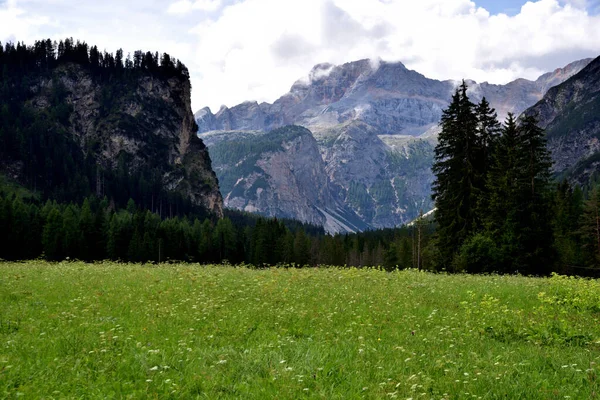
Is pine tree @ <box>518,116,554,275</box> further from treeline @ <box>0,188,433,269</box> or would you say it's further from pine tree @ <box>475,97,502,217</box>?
treeline @ <box>0,188,433,269</box>

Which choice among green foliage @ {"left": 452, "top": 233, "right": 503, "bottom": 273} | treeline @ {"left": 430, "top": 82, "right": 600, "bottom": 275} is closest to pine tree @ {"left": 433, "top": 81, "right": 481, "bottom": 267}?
treeline @ {"left": 430, "top": 82, "right": 600, "bottom": 275}

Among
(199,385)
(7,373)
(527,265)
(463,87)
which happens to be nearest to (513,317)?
(199,385)

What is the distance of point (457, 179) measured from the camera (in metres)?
43.8

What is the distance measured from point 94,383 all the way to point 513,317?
1263cm

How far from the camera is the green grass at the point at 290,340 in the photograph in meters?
7.74

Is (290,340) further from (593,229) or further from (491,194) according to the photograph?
(593,229)

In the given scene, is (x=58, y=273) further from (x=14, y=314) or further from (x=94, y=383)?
(x=94, y=383)

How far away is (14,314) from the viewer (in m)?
12.8

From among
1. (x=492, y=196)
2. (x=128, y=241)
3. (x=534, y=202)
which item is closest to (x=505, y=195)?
(x=492, y=196)

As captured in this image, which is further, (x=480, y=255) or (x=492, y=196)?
(x=492, y=196)

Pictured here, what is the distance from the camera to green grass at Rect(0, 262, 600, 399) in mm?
7738

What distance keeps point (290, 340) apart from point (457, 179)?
3720 centimetres

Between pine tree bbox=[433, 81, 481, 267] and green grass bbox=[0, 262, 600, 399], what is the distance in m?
23.1

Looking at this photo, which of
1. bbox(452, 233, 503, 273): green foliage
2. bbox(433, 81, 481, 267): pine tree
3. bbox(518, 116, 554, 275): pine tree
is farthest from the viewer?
bbox(433, 81, 481, 267): pine tree
